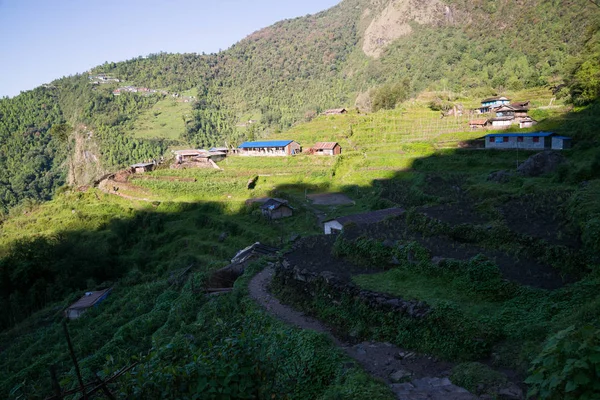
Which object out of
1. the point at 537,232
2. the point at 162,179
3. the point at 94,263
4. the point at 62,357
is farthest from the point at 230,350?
the point at 162,179

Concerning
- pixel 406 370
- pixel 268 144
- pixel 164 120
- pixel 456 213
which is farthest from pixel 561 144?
pixel 164 120

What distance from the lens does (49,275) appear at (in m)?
29.9

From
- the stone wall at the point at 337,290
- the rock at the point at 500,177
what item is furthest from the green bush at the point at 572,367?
the rock at the point at 500,177

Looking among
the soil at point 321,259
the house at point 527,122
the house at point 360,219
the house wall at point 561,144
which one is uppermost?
the house at point 527,122

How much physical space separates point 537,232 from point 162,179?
46798 mm

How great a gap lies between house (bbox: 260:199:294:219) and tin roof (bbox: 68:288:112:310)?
45.6 ft

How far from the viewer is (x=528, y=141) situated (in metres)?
33.8

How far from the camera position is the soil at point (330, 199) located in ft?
114

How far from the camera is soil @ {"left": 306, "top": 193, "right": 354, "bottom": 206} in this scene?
114ft

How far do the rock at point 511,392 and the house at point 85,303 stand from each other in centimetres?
2453

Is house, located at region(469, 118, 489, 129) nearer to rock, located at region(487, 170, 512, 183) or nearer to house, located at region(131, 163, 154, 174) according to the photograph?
rock, located at region(487, 170, 512, 183)

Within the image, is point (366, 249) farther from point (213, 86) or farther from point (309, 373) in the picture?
point (213, 86)

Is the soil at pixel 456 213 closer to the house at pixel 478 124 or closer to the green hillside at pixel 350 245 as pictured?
the green hillside at pixel 350 245

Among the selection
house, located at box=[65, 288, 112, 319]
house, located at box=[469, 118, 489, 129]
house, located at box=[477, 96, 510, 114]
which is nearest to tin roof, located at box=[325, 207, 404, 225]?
house, located at box=[65, 288, 112, 319]
